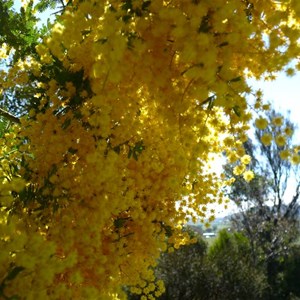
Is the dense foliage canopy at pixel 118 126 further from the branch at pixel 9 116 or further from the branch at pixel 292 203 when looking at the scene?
the branch at pixel 292 203

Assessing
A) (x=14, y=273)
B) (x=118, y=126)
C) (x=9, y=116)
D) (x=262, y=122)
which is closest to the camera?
(x=14, y=273)

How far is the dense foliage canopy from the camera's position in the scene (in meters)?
2.11

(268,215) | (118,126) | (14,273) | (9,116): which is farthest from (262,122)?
(268,215)

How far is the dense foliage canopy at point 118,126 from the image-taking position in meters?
2.11

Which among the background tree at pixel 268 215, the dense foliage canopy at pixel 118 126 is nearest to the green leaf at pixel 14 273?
the dense foliage canopy at pixel 118 126

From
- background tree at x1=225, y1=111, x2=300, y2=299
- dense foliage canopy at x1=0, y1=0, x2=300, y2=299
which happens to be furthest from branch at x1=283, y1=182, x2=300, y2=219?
dense foliage canopy at x1=0, y1=0, x2=300, y2=299

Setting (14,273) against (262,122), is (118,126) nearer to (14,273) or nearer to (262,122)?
(262,122)

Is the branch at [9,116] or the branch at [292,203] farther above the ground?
the branch at [292,203]

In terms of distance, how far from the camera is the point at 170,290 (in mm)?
13914

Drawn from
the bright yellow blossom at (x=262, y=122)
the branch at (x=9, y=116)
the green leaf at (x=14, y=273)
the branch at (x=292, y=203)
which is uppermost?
the branch at (x=292, y=203)

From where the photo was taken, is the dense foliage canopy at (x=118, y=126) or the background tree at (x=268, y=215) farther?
the background tree at (x=268, y=215)

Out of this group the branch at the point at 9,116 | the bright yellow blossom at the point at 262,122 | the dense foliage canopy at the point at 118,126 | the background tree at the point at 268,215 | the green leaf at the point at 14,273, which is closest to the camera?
the green leaf at the point at 14,273

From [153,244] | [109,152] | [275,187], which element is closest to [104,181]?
[109,152]

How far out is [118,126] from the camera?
108 inches
